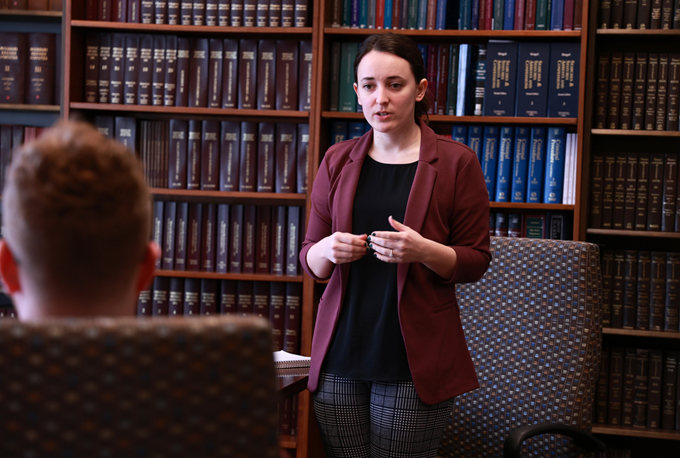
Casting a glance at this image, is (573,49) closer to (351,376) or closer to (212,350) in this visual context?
(351,376)

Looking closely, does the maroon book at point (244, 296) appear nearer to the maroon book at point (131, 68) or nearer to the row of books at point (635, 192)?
the maroon book at point (131, 68)

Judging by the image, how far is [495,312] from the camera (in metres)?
1.60

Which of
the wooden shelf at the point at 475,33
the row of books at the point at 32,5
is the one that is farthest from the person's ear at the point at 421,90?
the row of books at the point at 32,5

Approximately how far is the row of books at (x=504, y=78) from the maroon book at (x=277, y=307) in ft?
3.19

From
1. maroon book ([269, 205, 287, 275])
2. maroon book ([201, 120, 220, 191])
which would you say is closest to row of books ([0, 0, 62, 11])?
maroon book ([201, 120, 220, 191])

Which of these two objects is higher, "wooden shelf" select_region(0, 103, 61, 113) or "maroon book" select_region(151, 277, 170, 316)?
"wooden shelf" select_region(0, 103, 61, 113)

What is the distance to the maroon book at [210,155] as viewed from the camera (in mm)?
2566

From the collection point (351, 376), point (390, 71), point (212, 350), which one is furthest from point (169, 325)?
point (390, 71)

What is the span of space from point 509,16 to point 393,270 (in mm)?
1573

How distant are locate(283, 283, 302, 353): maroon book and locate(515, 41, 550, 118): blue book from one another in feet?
→ 3.75

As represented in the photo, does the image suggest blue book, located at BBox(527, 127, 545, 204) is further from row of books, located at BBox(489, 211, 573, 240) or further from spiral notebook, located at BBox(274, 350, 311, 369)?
spiral notebook, located at BBox(274, 350, 311, 369)

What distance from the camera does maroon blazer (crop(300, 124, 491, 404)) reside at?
4.12 ft

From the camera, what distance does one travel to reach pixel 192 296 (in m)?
2.58

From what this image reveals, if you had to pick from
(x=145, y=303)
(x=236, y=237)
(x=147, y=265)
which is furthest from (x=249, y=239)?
(x=147, y=265)
